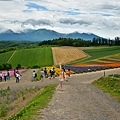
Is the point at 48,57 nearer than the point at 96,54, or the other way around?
the point at 48,57

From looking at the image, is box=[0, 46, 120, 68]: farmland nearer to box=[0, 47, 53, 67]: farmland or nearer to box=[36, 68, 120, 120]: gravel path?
box=[0, 47, 53, 67]: farmland

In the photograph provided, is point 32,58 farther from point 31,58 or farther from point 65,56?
point 65,56

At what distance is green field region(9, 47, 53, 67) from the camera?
359 ft

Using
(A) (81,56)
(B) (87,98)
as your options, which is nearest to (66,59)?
(A) (81,56)

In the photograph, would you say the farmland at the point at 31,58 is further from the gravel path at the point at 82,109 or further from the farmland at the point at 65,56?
the gravel path at the point at 82,109

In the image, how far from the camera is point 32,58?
11969 centimetres

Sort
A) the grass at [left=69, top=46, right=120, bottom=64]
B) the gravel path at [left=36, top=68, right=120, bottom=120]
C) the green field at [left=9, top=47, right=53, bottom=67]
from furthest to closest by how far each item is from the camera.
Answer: the green field at [left=9, top=47, right=53, bottom=67] < the grass at [left=69, top=46, right=120, bottom=64] < the gravel path at [left=36, top=68, right=120, bottom=120]

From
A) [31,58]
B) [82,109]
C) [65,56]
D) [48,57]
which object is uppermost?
[82,109]

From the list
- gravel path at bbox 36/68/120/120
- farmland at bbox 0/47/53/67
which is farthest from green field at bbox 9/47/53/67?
gravel path at bbox 36/68/120/120

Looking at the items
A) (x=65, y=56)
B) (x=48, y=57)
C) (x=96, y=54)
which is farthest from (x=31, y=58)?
(x=96, y=54)

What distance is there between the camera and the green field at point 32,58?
110 m

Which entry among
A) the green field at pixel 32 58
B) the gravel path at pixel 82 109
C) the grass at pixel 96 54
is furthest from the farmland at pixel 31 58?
the gravel path at pixel 82 109

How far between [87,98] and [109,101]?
6.30 feet

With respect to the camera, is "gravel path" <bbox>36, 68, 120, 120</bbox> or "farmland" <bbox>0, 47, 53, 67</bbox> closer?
"gravel path" <bbox>36, 68, 120, 120</bbox>
